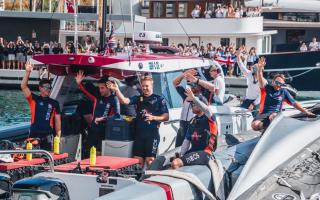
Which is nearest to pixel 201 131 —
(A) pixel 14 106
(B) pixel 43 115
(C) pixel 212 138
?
(C) pixel 212 138

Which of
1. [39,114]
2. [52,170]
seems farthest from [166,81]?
[52,170]

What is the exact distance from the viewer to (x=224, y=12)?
41406 mm

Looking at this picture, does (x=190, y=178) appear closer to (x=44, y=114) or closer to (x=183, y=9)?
(x=44, y=114)

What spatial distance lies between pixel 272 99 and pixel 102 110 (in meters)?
2.98

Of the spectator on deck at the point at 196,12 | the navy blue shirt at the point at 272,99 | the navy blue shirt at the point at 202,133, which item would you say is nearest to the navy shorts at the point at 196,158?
the navy blue shirt at the point at 202,133

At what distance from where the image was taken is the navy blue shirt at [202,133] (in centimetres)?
917

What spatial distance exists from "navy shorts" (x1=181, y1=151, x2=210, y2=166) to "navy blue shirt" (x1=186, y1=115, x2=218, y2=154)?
0.64m

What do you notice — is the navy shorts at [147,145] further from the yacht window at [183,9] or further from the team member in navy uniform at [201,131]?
the yacht window at [183,9]

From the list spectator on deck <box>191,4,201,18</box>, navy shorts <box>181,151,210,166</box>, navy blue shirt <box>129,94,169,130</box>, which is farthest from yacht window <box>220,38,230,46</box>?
navy shorts <box>181,151,210,166</box>

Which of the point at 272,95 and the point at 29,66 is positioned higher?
the point at 29,66

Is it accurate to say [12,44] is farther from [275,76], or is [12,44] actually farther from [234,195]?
[234,195]

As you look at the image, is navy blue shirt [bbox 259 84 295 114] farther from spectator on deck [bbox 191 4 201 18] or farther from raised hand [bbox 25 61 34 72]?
spectator on deck [bbox 191 4 201 18]

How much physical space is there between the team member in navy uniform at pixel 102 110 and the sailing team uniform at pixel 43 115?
0.52 meters

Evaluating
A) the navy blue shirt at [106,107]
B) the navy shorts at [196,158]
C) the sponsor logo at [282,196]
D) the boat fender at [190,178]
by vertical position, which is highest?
the navy blue shirt at [106,107]
